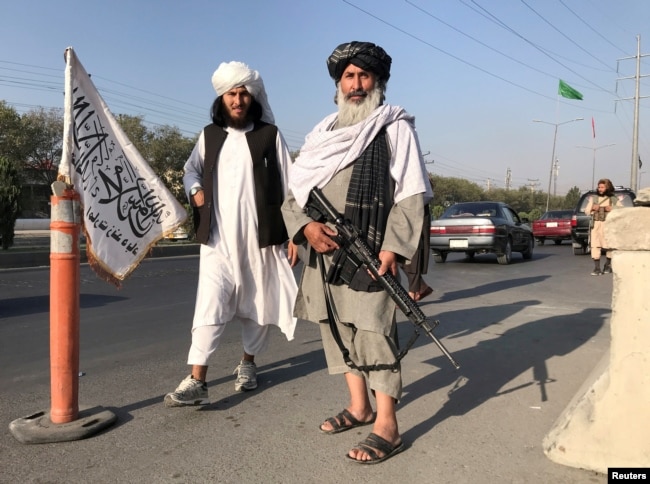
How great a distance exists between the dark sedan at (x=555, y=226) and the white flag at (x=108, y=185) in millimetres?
21281

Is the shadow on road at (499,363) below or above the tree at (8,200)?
below

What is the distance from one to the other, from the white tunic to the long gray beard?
2.57ft

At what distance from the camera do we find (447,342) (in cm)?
490

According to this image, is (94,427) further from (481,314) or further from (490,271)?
(490,271)

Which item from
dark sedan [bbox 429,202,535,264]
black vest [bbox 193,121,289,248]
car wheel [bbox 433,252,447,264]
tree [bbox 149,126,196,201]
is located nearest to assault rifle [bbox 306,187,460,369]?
black vest [bbox 193,121,289,248]

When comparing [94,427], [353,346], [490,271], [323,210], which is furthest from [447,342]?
[490,271]

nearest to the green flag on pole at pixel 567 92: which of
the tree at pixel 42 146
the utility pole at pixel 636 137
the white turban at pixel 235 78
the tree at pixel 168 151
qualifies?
the utility pole at pixel 636 137

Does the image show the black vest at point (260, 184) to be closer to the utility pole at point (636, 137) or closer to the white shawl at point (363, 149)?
the white shawl at point (363, 149)

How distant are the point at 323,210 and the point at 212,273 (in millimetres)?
→ 951

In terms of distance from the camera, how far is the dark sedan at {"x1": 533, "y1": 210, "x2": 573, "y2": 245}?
71.8 feet

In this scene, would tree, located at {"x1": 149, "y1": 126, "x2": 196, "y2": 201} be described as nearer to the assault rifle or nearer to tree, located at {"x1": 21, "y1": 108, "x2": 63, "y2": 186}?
tree, located at {"x1": 21, "y1": 108, "x2": 63, "y2": 186}

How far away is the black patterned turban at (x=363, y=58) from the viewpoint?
2586 millimetres

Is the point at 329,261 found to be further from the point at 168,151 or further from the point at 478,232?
the point at 168,151

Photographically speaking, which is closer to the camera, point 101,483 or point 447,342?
point 101,483
